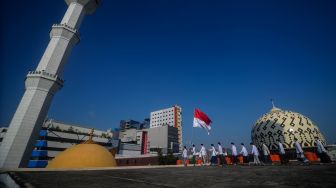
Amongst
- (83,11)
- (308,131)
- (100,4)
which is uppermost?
(100,4)

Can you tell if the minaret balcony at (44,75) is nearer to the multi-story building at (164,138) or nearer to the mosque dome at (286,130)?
the mosque dome at (286,130)

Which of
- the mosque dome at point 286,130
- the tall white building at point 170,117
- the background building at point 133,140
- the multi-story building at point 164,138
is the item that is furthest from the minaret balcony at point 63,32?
the tall white building at point 170,117

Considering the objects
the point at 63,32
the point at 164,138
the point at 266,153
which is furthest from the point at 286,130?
the point at 164,138

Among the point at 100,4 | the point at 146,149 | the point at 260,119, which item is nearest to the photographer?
the point at 260,119

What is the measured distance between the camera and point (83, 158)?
59.0 feet

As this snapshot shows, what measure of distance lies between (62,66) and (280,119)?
39.3 m

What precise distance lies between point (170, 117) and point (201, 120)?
8941 centimetres

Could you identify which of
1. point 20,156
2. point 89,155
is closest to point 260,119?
point 89,155

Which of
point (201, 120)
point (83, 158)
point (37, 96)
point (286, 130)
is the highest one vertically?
point (37, 96)

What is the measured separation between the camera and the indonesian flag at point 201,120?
73.6ft

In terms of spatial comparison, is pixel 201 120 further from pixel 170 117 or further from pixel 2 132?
pixel 170 117

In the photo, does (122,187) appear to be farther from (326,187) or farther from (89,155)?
(89,155)

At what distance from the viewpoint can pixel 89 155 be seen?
725 inches

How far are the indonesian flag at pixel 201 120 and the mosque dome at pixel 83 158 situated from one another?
33.5 ft
